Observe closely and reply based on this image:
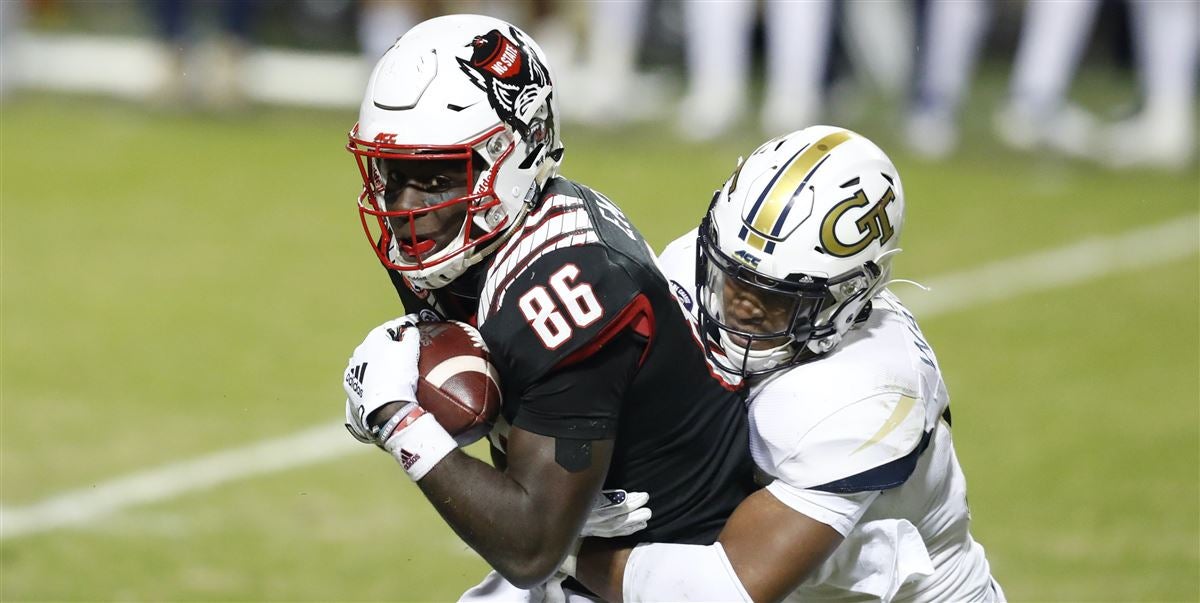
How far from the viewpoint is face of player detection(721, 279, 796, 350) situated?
3281 mm

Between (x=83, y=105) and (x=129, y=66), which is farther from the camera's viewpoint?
(x=129, y=66)

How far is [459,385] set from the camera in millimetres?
3051

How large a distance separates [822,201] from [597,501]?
824 millimetres

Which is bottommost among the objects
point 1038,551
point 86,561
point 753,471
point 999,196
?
point 999,196

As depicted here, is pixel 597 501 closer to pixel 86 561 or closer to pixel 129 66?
pixel 86 561

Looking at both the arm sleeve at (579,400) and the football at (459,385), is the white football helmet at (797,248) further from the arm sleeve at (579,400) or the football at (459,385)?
the football at (459,385)

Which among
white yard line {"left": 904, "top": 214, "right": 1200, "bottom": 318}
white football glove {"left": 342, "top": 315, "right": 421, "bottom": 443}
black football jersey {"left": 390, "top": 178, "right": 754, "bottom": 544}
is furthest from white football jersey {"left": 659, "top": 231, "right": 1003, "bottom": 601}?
white yard line {"left": 904, "top": 214, "right": 1200, "bottom": 318}

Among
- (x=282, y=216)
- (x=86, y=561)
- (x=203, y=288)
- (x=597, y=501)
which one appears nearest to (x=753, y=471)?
(x=597, y=501)

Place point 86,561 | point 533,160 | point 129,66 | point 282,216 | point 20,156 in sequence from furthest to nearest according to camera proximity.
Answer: point 129,66
point 20,156
point 282,216
point 86,561
point 533,160

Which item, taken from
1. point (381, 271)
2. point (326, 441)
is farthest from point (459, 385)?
point (381, 271)

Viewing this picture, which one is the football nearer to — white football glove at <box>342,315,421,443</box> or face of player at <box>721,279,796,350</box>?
white football glove at <box>342,315,421,443</box>

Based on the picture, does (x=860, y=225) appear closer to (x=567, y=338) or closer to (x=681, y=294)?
(x=681, y=294)

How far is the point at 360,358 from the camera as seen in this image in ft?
10.1

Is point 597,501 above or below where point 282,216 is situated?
above
